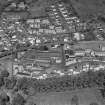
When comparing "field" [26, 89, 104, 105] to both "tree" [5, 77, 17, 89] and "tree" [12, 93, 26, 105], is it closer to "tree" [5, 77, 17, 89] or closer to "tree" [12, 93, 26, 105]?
"tree" [12, 93, 26, 105]

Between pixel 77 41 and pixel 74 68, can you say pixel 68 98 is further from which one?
pixel 77 41

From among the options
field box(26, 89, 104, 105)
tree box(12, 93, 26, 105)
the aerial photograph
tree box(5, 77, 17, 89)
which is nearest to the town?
the aerial photograph

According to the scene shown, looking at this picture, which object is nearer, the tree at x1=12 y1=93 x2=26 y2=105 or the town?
the tree at x1=12 y1=93 x2=26 y2=105

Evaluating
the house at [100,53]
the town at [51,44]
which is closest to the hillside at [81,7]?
the town at [51,44]

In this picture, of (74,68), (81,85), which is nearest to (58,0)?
(74,68)

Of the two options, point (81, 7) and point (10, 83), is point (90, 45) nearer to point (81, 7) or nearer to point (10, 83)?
point (10, 83)

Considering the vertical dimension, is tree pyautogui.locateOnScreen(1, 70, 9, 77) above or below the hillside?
above

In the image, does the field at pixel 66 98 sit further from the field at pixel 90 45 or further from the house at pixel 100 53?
the field at pixel 90 45
